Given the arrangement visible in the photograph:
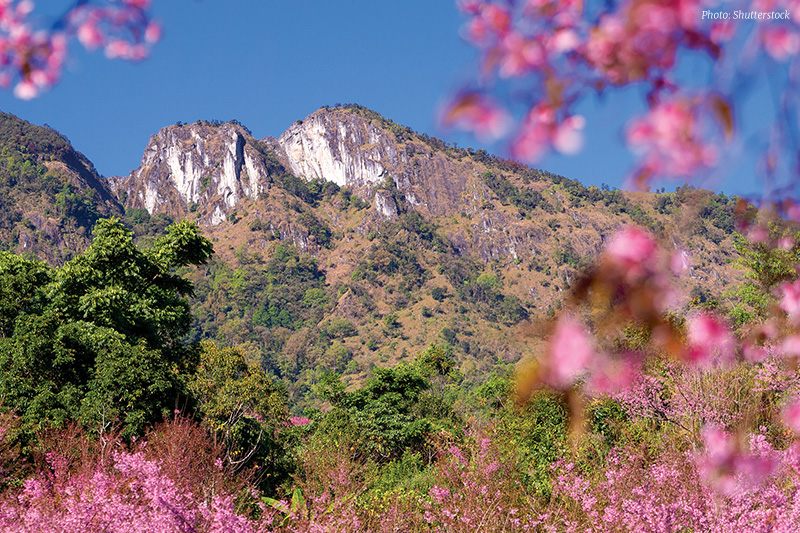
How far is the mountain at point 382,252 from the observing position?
460 ft

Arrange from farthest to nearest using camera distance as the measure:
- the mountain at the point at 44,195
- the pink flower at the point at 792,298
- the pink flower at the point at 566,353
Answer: the mountain at the point at 44,195 < the pink flower at the point at 792,298 < the pink flower at the point at 566,353

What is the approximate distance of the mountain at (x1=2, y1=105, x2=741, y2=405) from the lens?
460ft

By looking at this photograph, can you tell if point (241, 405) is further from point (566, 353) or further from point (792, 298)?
point (566, 353)

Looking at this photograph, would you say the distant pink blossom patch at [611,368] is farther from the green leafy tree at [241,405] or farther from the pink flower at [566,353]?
the green leafy tree at [241,405]

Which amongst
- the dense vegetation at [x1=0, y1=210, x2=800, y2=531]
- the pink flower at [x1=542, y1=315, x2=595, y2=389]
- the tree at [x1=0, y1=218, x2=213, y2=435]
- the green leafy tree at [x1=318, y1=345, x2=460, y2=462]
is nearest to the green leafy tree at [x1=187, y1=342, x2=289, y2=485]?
the dense vegetation at [x1=0, y1=210, x2=800, y2=531]

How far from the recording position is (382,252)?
16625cm

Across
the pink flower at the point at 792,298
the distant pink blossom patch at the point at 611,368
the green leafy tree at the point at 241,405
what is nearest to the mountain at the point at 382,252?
the green leafy tree at the point at 241,405

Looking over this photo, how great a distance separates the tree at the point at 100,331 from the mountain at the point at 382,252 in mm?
96913

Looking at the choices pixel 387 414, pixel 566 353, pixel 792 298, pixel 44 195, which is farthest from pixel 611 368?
pixel 44 195

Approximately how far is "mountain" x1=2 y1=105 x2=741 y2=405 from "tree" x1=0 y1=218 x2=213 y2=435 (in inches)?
3815

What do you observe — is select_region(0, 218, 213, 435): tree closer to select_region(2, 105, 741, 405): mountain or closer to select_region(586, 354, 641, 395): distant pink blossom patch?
select_region(586, 354, 641, 395): distant pink blossom patch

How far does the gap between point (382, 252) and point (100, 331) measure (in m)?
147

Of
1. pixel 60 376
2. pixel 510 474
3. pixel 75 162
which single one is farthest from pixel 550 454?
pixel 75 162

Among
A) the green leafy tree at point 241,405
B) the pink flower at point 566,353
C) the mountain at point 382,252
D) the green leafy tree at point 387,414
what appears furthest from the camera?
the mountain at point 382,252
